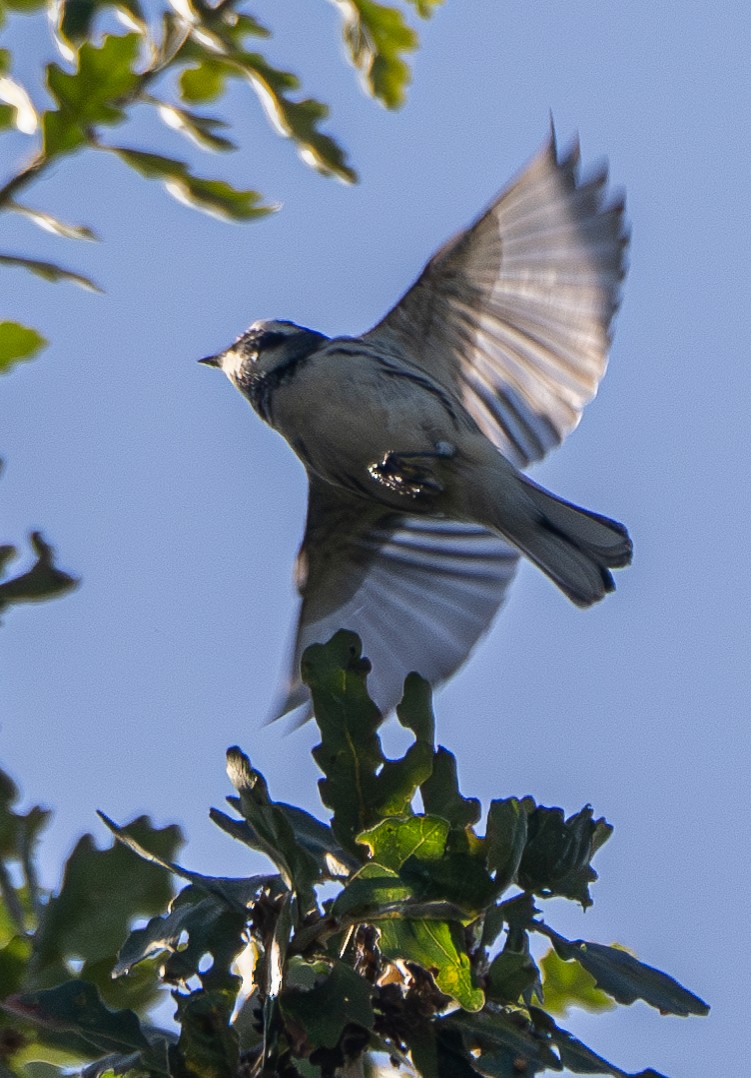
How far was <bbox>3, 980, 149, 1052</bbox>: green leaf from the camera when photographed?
1.74 m

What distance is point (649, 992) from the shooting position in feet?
6.39

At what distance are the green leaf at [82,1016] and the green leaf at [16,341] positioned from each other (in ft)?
2.77

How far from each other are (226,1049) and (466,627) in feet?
9.66

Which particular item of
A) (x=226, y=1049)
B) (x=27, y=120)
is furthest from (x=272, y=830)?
(x=27, y=120)

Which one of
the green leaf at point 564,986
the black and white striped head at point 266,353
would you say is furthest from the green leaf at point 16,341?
the black and white striped head at point 266,353

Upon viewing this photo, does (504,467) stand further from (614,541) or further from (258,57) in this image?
(258,57)

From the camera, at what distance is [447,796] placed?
2029 millimetres

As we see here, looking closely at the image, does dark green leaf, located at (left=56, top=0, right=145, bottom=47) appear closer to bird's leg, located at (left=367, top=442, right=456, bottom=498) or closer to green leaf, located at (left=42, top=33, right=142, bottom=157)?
green leaf, located at (left=42, top=33, right=142, bottom=157)

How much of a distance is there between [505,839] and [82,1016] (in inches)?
21.3

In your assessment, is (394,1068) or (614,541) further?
(614,541)

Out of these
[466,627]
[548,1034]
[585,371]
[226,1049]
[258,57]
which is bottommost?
[466,627]

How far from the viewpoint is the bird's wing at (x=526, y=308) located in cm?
480

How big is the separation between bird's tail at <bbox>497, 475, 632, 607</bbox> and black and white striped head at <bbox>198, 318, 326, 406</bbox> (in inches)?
37.7

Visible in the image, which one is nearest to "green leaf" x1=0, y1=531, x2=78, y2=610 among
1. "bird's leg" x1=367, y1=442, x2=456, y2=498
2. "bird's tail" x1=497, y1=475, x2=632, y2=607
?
"bird's tail" x1=497, y1=475, x2=632, y2=607
